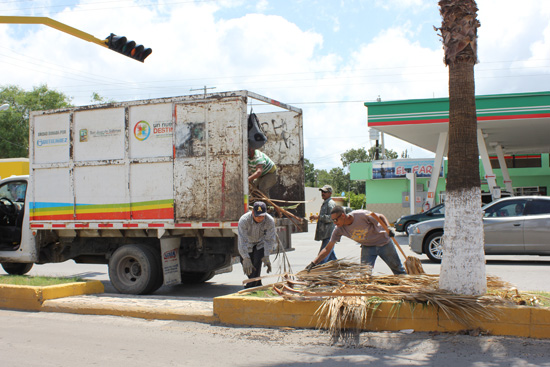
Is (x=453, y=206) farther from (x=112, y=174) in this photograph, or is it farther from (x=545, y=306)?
(x=112, y=174)

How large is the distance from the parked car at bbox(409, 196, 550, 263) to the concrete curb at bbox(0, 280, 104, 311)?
306 inches

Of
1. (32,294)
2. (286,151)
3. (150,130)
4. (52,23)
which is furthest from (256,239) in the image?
(52,23)

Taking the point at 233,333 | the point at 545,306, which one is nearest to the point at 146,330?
the point at 233,333

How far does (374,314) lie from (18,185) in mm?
7250

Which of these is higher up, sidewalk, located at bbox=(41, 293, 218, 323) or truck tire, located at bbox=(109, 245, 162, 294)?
truck tire, located at bbox=(109, 245, 162, 294)

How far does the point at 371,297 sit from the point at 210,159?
3243 millimetres

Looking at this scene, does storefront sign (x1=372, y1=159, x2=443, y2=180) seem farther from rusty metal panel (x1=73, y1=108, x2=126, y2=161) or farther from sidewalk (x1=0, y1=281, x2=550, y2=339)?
sidewalk (x1=0, y1=281, x2=550, y2=339)

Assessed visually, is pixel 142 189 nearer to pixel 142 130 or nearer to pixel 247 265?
pixel 142 130

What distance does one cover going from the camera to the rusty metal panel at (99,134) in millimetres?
8578

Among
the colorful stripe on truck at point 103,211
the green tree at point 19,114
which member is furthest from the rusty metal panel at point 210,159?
the green tree at point 19,114

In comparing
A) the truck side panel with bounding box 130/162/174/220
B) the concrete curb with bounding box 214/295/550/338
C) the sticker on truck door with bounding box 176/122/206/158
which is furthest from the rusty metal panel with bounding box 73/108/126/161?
the concrete curb with bounding box 214/295/550/338

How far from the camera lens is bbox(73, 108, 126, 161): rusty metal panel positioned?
858 centimetres

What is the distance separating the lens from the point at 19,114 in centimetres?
3606

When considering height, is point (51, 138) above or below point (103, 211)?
above
